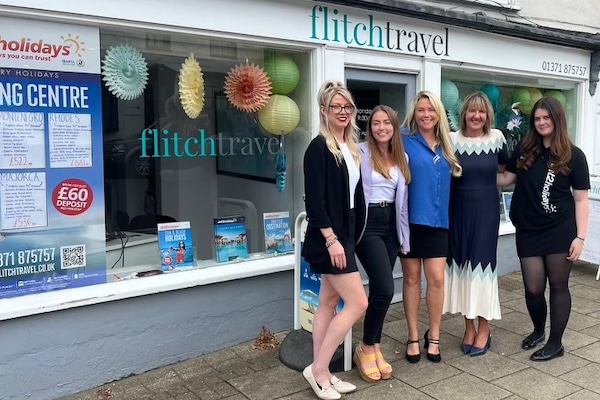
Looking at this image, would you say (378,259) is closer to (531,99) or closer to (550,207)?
(550,207)

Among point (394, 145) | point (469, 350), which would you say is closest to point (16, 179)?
point (394, 145)

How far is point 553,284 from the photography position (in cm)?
412

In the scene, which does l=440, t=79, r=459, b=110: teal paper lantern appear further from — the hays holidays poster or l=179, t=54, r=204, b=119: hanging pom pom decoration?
the hays holidays poster

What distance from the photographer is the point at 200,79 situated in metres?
4.55

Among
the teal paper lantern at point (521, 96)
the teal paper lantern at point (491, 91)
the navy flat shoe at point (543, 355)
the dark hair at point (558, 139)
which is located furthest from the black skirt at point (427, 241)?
the teal paper lantern at point (521, 96)

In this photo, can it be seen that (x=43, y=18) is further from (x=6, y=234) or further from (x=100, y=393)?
(x=100, y=393)

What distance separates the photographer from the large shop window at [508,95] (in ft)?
20.1

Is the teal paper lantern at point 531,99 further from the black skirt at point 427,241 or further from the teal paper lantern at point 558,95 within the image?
the black skirt at point 427,241

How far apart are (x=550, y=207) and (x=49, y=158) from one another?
3435mm

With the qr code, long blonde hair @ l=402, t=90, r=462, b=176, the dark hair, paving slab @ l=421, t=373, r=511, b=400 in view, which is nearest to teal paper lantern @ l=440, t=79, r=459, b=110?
the dark hair

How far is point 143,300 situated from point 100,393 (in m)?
0.66

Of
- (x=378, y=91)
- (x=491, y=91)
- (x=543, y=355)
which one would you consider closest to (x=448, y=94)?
(x=491, y=91)

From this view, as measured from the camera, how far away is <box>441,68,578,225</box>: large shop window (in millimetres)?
6125

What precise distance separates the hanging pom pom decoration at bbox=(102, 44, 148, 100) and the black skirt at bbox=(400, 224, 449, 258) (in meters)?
2.25
